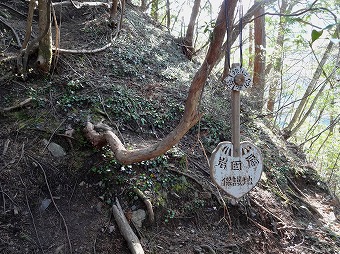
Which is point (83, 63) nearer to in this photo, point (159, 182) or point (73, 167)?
point (73, 167)

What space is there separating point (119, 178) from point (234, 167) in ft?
6.70

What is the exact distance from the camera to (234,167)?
2564mm

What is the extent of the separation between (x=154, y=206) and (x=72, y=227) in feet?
3.39

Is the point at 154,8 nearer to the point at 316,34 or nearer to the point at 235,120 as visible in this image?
the point at 235,120

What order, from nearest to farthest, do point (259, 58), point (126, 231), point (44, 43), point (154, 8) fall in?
point (126, 231), point (44, 43), point (259, 58), point (154, 8)

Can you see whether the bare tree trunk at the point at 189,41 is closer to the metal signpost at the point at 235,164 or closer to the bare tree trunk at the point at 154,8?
the bare tree trunk at the point at 154,8

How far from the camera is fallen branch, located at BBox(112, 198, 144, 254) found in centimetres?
359

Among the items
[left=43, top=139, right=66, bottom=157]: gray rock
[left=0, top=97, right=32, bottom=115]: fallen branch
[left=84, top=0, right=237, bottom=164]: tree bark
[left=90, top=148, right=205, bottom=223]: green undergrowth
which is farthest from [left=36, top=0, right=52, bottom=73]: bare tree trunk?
[left=84, top=0, right=237, bottom=164]: tree bark

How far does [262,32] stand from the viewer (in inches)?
368

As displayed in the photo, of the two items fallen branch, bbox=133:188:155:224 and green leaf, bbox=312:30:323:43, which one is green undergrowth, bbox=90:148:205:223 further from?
green leaf, bbox=312:30:323:43

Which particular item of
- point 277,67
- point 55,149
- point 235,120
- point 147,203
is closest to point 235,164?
point 235,120

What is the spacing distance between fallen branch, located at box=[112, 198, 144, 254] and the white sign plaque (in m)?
1.56

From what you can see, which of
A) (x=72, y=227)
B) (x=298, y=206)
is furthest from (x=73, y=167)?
(x=298, y=206)

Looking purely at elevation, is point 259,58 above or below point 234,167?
above
